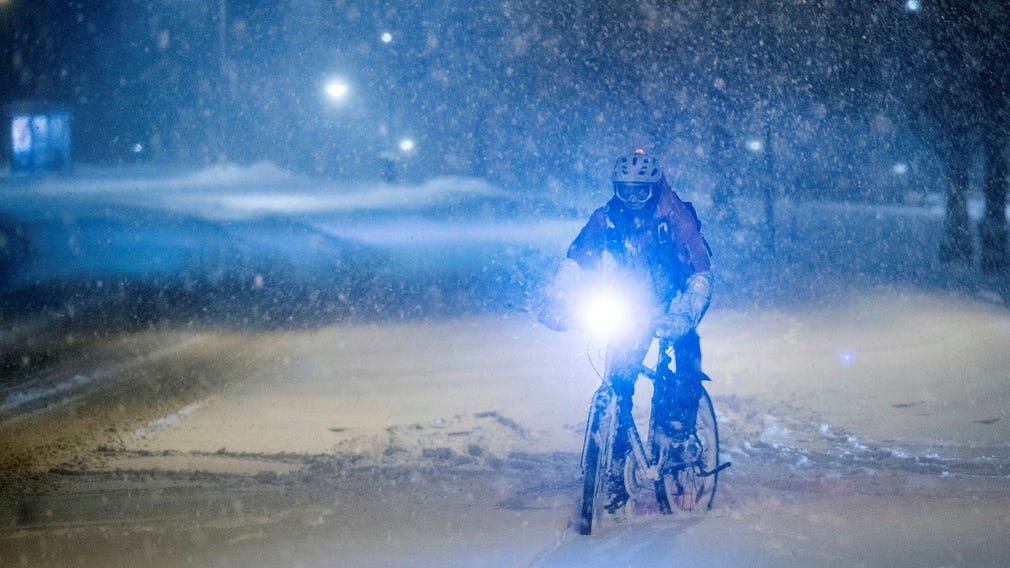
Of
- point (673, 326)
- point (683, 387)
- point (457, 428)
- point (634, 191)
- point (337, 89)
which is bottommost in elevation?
point (457, 428)

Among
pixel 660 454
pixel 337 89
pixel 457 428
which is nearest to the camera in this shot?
pixel 660 454

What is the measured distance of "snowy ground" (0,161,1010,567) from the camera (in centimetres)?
527

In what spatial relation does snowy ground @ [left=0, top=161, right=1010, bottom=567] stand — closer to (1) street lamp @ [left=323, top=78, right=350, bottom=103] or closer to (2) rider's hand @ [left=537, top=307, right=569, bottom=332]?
(2) rider's hand @ [left=537, top=307, right=569, bottom=332]

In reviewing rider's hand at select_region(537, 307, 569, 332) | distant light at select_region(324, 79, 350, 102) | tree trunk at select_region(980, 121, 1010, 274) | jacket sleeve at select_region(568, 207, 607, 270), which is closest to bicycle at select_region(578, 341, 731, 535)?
rider's hand at select_region(537, 307, 569, 332)

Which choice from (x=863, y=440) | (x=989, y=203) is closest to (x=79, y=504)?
(x=863, y=440)

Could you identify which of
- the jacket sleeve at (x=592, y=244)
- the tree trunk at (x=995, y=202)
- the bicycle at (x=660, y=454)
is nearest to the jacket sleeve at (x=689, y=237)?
the jacket sleeve at (x=592, y=244)

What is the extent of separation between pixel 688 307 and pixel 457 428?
3425 millimetres

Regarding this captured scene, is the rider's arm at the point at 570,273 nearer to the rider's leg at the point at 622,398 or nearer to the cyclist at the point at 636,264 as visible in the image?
the cyclist at the point at 636,264

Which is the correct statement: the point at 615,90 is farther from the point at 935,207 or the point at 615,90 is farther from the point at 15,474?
the point at 15,474

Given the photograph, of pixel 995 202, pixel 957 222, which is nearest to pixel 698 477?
pixel 995 202

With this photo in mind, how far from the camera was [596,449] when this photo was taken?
5113mm

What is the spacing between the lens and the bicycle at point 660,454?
5125 mm

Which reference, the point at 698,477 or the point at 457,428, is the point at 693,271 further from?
the point at 457,428

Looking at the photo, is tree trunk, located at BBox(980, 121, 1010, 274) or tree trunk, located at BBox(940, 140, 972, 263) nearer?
tree trunk, located at BBox(980, 121, 1010, 274)
